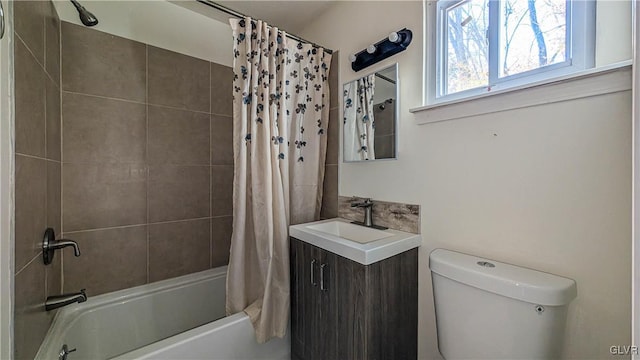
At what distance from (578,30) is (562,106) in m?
0.27

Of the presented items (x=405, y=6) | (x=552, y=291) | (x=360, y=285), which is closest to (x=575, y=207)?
(x=552, y=291)

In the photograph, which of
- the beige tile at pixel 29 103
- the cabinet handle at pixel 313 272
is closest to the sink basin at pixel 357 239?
the cabinet handle at pixel 313 272

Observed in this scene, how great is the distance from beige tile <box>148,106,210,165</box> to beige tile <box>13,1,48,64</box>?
58 cm

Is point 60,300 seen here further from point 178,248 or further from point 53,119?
point 53,119

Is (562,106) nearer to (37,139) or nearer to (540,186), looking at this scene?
(540,186)

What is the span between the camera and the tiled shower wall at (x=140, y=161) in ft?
4.57

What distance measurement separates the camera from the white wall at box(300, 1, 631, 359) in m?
0.75

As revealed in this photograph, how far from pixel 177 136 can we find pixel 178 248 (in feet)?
2.64

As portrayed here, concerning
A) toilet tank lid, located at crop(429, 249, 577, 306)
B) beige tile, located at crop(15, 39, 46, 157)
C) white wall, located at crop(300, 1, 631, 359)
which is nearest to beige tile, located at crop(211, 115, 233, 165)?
beige tile, located at crop(15, 39, 46, 157)

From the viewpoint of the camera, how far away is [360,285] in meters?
1.02

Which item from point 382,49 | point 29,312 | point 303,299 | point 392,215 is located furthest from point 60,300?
point 382,49

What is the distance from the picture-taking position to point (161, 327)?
157 cm

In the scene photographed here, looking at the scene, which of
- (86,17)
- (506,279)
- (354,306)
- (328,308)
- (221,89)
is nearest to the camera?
(506,279)

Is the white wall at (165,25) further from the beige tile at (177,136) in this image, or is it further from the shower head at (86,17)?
the beige tile at (177,136)
